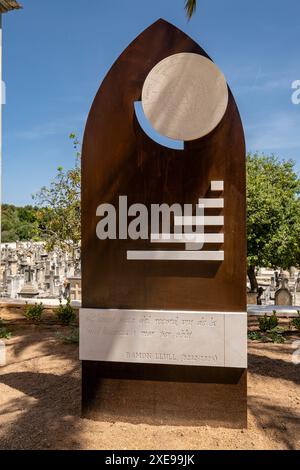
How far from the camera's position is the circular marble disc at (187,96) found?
4.16m

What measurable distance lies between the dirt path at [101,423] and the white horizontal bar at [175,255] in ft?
6.06

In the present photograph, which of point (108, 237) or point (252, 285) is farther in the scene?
point (252, 285)

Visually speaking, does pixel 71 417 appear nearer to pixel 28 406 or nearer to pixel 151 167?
pixel 28 406

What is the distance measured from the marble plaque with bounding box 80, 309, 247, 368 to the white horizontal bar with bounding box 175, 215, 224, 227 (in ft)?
3.20

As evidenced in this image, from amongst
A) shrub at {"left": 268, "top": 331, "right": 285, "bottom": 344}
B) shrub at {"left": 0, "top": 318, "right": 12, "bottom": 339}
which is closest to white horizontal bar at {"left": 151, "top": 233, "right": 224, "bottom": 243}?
shrub at {"left": 268, "top": 331, "right": 285, "bottom": 344}

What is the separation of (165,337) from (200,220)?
4.41 ft

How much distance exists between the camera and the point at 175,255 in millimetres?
4238

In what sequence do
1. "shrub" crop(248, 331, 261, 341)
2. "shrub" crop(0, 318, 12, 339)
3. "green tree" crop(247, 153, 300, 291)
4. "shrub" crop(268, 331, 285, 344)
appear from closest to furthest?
"shrub" crop(268, 331, 285, 344), "shrub" crop(248, 331, 261, 341), "shrub" crop(0, 318, 12, 339), "green tree" crop(247, 153, 300, 291)

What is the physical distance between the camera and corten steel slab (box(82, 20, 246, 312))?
4191 millimetres

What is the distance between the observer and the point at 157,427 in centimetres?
422

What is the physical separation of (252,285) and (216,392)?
43.0 ft

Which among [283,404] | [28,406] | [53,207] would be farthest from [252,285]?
[28,406]

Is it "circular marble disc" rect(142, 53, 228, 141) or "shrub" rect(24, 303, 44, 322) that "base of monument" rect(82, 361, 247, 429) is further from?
"shrub" rect(24, 303, 44, 322)

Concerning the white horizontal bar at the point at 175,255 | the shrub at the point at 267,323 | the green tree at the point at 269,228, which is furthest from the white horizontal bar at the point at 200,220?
the green tree at the point at 269,228
